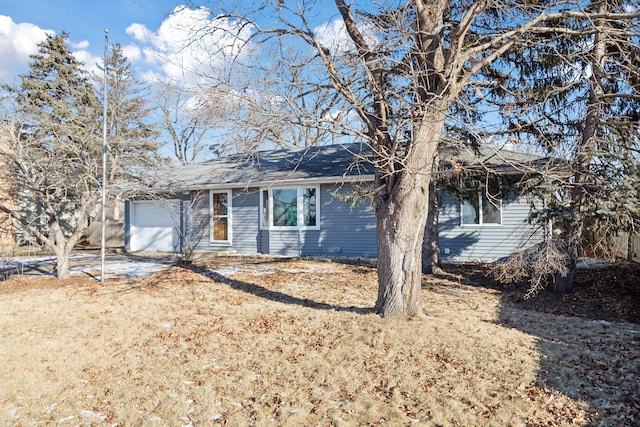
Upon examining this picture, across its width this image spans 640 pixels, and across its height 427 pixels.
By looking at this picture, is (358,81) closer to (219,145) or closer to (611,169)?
(219,145)

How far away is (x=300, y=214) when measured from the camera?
44.9 ft

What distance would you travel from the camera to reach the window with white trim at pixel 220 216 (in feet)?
48.7

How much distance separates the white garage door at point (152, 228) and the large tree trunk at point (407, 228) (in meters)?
11.6

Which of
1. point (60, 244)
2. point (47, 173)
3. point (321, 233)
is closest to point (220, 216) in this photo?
point (321, 233)

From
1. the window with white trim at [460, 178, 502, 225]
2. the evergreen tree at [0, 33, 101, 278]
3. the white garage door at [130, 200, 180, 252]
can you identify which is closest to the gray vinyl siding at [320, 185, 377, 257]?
the window with white trim at [460, 178, 502, 225]

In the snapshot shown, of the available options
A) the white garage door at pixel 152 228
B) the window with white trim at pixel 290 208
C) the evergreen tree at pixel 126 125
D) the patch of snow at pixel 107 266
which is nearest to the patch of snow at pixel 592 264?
the window with white trim at pixel 290 208

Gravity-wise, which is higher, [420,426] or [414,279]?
[414,279]

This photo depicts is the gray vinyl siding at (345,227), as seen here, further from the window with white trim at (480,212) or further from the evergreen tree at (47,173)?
the evergreen tree at (47,173)

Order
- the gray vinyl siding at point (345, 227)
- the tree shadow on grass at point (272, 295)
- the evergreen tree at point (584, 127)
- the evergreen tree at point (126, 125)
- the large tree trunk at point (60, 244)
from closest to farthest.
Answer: the tree shadow on grass at point (272, 295) → the evergreen tree at point (584, 127) → the large tree trunk at point (60, 244) → the evergreen tree at point (126, 125) → the gray vinyl siding at point (345, 227)

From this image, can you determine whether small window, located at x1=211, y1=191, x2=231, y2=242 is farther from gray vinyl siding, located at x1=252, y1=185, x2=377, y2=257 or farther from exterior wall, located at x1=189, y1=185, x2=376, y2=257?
gray vinyl siding, located at x1=252, y1=185, x2=377, y2=257

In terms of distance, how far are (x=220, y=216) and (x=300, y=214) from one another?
123 inches

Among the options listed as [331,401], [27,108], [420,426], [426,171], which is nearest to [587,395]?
[420,426]

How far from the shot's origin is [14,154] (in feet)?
28.8

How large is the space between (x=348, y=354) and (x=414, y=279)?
1.58 meters
